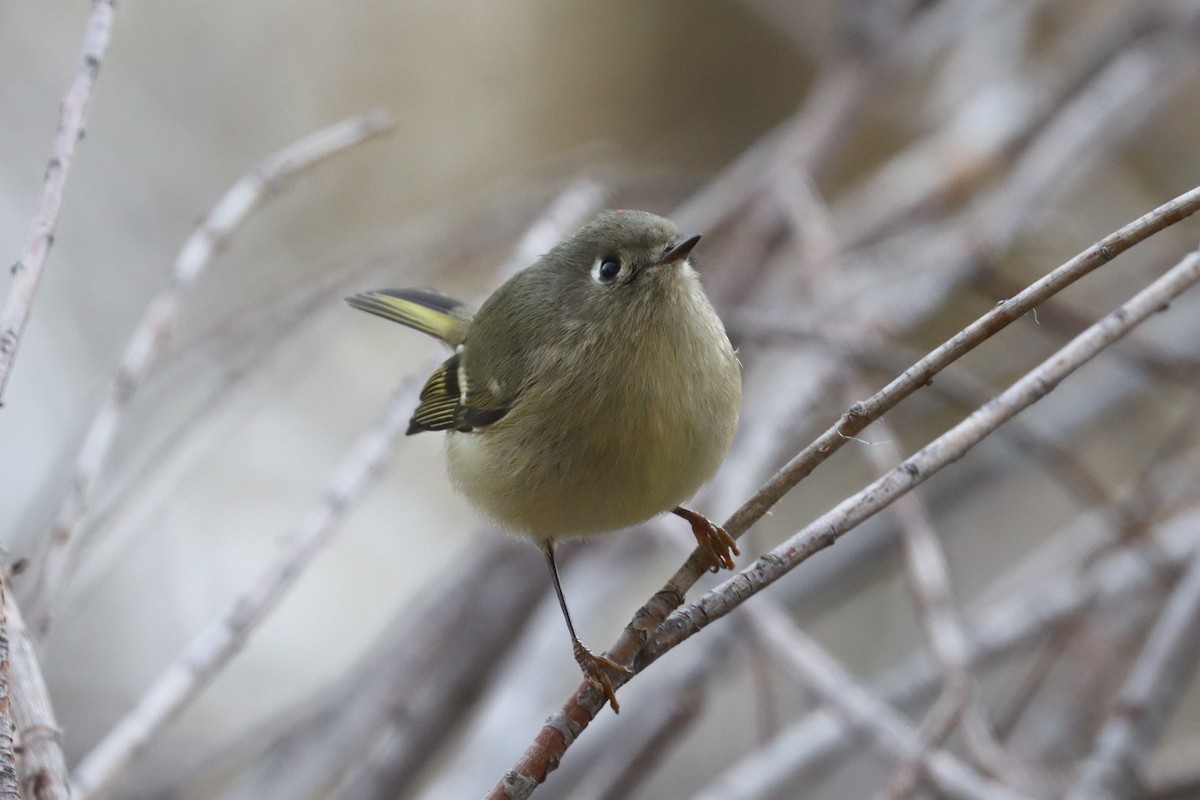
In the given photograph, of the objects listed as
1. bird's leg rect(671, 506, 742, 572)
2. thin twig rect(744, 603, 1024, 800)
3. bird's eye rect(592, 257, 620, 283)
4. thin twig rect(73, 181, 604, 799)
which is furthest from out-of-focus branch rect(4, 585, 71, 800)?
thin twig rect(744, 603, 1024, 800)

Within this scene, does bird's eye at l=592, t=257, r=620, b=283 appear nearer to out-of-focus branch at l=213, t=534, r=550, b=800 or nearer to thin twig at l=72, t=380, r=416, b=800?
thin twig at l=72, t=380, r=416, b=800

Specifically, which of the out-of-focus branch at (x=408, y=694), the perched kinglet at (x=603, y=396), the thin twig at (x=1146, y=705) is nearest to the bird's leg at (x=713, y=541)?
the perched kinglet at (x=603, y=396)

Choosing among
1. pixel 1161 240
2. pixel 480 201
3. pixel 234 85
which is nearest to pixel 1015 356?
pixel 1161 240

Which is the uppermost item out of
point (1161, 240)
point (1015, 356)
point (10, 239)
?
point (10, 239)

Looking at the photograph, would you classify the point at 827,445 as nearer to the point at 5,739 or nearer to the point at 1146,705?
the point at 5,739

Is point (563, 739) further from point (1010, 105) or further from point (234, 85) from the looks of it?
point (234, 85)
